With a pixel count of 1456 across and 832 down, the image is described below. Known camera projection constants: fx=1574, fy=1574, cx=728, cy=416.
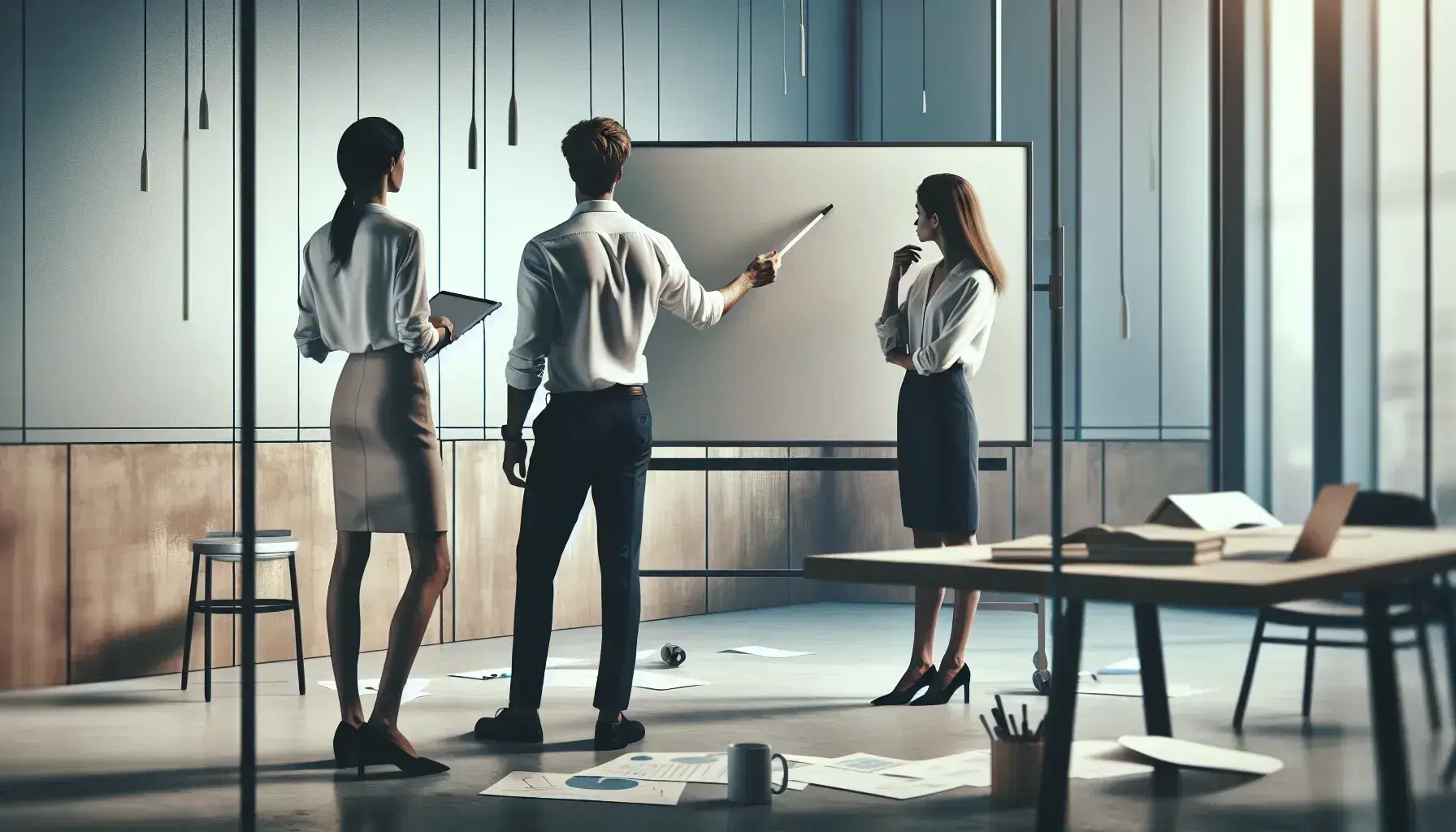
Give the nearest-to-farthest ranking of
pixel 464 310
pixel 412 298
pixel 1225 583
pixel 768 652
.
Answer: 1. pixel 1225 583
2. pixel 412 298
3. pixel 464 310
4. pixel 768 652

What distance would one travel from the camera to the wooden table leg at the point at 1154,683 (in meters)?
3.09

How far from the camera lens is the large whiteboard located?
16.0 ft

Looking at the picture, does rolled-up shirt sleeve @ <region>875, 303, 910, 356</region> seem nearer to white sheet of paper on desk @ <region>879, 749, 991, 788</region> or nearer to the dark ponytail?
white sheet of paper on desk @ <region>879, 749, 991, 788</region>

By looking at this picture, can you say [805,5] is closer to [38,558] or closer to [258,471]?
[258,471]

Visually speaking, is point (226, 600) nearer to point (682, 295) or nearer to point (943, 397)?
point (682, 295)

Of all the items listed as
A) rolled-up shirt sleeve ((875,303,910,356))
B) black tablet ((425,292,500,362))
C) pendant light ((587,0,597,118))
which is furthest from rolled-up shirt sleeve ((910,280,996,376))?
pendant light ((587,0,597,118))

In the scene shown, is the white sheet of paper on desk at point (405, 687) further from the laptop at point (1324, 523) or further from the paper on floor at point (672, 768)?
the laptop at point (1324, 523)

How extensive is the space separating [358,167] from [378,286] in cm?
27

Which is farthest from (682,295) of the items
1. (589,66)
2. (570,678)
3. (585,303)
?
(589,66)

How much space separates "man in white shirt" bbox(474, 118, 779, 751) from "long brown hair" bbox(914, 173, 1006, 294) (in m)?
0.85

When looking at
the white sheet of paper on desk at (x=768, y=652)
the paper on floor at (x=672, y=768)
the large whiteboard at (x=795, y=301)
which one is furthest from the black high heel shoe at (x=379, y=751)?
the white sheet of paper on desk at (x=768, y=652)

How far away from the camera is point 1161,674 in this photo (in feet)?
10.4

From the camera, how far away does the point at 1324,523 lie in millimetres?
2268

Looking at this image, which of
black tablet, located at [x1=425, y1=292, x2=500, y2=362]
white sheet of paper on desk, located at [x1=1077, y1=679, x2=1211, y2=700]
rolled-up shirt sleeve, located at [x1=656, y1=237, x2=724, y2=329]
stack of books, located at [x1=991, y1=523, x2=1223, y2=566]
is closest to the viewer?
stack of books, located at [x1=991, y1=523, x2=1223, y2=566]
